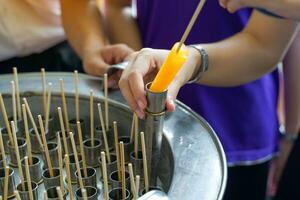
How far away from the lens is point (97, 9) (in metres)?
0.96

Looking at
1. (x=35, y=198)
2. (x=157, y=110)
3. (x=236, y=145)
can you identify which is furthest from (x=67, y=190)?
(x=236, y=145)

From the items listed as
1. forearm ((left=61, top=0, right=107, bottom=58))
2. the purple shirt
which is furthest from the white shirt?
the purple shirt

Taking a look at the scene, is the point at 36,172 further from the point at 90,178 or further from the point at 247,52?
the point at 247,52

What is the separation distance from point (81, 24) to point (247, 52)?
1.12ft

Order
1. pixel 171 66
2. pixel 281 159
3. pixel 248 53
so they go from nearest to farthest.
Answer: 1. pixel 171 66
2. pixel 248 53
3. pixel 281 159

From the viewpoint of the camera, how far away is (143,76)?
0.62 m

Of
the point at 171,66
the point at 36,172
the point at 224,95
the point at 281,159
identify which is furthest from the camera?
the point at 281,159

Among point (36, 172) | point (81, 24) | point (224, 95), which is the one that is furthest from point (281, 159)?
point (36, 172)

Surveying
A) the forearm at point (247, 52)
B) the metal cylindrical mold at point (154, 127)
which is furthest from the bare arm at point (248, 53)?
the metal cylindrical mold at point (154, 127)

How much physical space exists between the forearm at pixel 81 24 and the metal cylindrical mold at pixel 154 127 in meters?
0.35

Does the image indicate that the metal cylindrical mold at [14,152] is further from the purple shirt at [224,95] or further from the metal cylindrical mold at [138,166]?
the purple shirt at [224,95]

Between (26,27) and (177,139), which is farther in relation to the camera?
(26,27)

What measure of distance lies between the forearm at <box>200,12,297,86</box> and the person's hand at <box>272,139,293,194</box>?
0.40 m

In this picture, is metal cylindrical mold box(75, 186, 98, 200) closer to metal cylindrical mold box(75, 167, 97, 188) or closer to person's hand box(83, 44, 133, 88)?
metal cylindrical mold box(75, 167, 97, 188)
